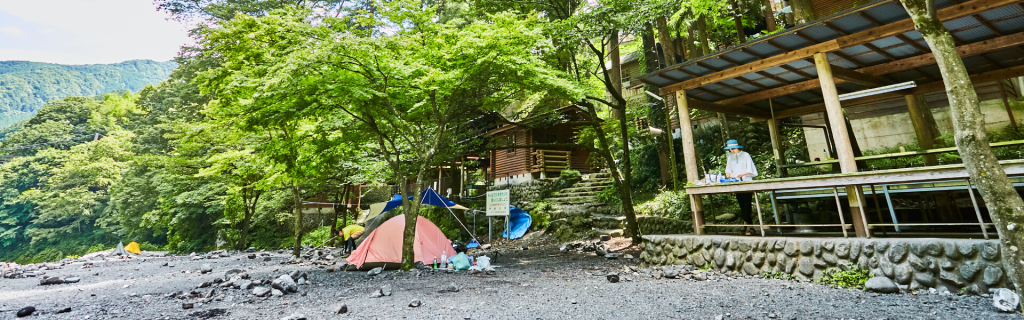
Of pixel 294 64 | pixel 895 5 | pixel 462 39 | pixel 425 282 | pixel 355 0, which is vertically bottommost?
pixel 425 282

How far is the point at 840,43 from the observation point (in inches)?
226

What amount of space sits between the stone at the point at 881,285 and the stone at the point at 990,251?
0.81m

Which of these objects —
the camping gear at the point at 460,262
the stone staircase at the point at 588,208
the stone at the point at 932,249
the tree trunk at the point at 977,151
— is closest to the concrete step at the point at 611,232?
the stone staircase at the point at 588,208

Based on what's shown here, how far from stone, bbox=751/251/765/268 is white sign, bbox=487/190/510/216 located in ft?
21.4

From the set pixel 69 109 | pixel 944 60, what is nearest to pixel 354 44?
pixel 944 60

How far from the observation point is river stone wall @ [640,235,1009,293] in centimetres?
426

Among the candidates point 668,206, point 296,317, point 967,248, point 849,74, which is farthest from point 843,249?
point 668,206

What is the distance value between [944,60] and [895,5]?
2054 mm

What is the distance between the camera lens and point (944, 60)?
3.49 meters

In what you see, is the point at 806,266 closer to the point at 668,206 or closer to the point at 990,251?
the point at 990,251

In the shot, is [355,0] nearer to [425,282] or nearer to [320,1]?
[320,1]

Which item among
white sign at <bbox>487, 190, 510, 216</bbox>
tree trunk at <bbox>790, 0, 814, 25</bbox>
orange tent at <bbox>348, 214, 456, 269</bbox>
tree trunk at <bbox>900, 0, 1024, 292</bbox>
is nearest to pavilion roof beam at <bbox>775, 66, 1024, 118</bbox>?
tree trunk at <bbox>790, 0, 814, 25</bbox>

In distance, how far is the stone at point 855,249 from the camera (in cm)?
514

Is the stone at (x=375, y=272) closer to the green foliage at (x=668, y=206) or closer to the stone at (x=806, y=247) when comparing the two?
the stone at (x=806, y=247)
